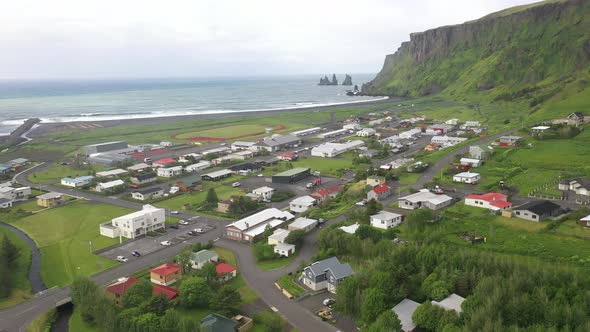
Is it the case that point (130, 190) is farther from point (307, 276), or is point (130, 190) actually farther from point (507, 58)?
point (507, 58)

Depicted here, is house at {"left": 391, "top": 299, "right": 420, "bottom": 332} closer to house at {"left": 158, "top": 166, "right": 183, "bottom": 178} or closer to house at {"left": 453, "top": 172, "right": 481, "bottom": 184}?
house at {"left": 453, "top": 172, "right": 481, "bottom": 184}

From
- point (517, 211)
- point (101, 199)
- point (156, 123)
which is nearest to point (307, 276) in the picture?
point (517, 211)

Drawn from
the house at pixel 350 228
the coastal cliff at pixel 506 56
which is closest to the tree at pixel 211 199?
the house at pixel 350 228

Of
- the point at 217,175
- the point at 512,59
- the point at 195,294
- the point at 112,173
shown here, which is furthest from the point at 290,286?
the point at 512,59

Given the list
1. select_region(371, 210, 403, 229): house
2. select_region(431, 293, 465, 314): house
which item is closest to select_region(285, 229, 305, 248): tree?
select_region(371, 210, 403, 229): house

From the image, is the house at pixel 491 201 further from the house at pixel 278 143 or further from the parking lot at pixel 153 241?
the house at pixel 278 143

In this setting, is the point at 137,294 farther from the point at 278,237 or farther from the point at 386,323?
the point at 386,323
